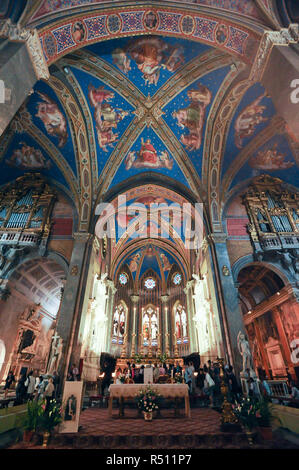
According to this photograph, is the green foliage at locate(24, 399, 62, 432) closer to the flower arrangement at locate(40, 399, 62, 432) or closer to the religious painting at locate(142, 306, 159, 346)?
the flower arrangement at locate(40, 399, 62, 432)

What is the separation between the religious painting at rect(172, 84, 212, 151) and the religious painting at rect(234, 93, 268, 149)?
6.66 feet

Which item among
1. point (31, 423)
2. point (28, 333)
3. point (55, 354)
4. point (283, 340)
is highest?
point (28, 333)

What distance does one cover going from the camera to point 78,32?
25.8ft

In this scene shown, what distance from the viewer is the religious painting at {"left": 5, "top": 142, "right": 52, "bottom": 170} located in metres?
13.5

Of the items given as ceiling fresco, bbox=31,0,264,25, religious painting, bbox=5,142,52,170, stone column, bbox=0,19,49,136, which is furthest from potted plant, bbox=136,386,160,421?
religious painting, bbox=5,142,52,170

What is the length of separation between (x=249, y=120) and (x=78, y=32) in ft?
30.3

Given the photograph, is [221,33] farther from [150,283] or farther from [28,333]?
[150,283]

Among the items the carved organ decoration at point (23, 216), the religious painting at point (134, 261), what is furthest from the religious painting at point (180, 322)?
the carved organ decoration at point (23, 216)

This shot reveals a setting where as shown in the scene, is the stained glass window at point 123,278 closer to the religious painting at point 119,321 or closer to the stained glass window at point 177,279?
the religious painting at point 119,321

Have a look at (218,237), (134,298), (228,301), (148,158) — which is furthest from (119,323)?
(148,158)

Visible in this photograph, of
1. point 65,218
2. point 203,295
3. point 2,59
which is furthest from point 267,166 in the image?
point 2,59

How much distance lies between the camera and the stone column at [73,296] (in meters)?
9.69
